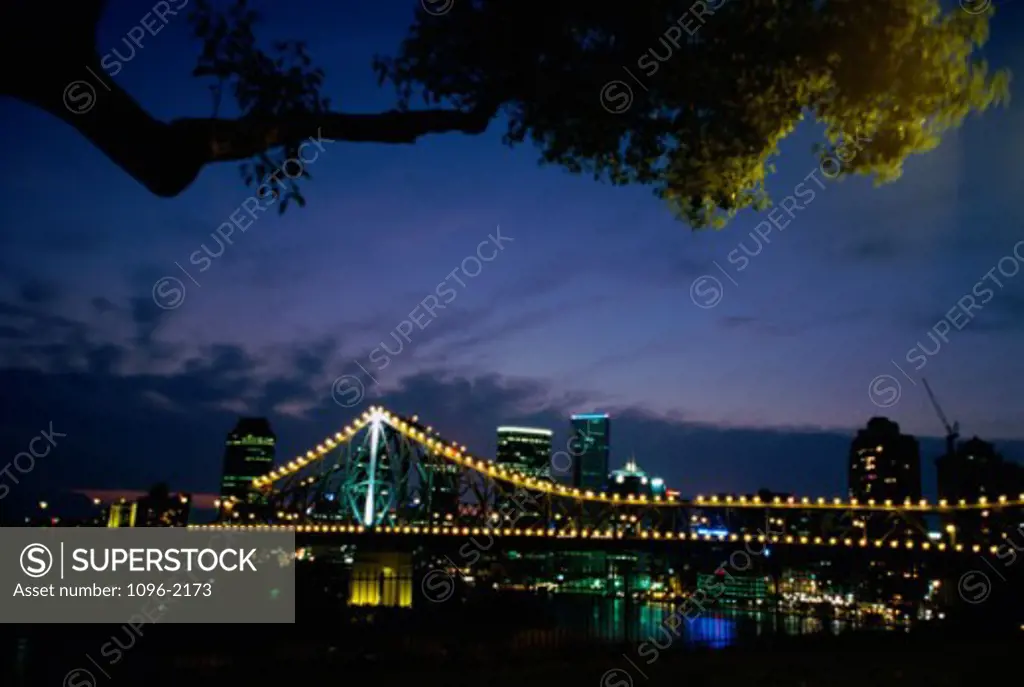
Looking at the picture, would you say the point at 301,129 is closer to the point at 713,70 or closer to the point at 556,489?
the point at 713,70

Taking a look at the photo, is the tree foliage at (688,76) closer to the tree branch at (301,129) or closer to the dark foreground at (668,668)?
the tree branch at (301,129)

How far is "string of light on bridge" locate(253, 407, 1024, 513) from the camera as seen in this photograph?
64000 mm

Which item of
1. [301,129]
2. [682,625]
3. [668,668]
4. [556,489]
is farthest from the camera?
[556,489]

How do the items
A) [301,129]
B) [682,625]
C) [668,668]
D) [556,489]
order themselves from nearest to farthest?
[301,129], [668,668], [682,625], [556,489]

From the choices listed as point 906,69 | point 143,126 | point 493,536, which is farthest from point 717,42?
point 493,536

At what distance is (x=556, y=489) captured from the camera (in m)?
76.1

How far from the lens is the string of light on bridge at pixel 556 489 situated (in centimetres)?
6400

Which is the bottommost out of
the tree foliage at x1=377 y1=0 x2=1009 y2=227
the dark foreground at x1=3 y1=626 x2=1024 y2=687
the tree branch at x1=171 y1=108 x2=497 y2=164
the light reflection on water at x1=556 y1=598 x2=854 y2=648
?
the light reflection on water at x1=556 y1=598 x2=854 y2=648

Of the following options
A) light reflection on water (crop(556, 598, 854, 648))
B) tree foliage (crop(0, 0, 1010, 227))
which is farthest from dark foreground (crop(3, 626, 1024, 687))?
light reflection on water (crop(556, 598, 854, 648))

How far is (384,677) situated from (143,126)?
30.8ft

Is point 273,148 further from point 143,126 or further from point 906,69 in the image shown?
point 906,69

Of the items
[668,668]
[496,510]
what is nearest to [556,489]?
[496,510]

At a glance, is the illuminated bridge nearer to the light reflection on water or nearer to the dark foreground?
the light reflection on water

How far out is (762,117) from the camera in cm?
660
